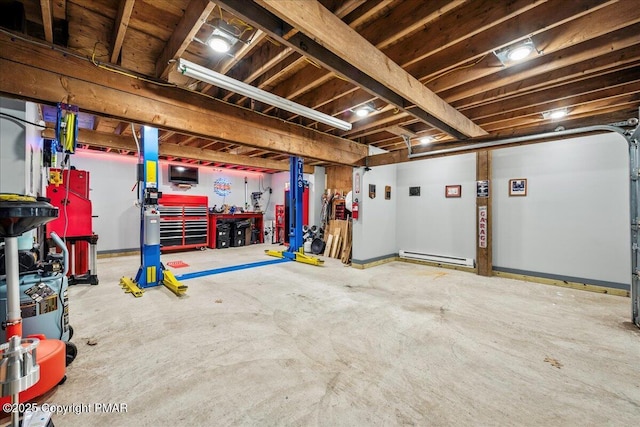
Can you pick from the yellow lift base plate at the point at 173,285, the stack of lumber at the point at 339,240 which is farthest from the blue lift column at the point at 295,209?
the yellow lift base plate at the point at 173,285

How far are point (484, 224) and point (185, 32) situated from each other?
17.5ft

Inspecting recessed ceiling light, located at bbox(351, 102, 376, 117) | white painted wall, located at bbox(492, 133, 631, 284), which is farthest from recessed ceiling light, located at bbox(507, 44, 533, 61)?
white painted wall, located at bbox(492, 133, 631, 284)

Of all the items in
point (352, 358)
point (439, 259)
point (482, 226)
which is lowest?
point (352, 358)

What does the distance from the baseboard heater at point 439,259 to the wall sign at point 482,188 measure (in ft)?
4.19

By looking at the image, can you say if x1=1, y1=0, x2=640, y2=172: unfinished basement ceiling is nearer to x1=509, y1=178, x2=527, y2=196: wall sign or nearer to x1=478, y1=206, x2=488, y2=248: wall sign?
x1=509, y1=178, x2=527, y2=196: wall sign

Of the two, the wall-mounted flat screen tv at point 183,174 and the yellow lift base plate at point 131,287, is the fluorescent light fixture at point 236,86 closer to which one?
the yellow lift base plate at point 131,287

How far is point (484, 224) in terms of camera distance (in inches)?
194

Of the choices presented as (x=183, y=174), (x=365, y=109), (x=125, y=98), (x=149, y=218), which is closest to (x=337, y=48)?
(x=365, y=109)

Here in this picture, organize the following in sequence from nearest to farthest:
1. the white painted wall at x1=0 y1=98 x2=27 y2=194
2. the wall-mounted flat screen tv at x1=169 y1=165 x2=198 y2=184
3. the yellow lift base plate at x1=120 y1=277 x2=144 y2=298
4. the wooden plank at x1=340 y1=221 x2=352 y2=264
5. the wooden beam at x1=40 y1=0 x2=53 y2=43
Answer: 1. the wooden beam at x1=40 y1=0 x2=53 y2=43
2. the white painted wall at x1=0 y1=98 x2=27 y2=194
3. the yellow lift base plate at x1=120 y1=277 x2=144 y2=298
4. the wooden plank at x1=340 y1=221 x2=352 y2=264
5. the wall-mounted flat screen tv at x1=169 y1=165 x2=198 y2=184

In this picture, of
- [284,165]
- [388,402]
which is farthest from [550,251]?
[284,165]

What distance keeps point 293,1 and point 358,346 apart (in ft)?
8.58

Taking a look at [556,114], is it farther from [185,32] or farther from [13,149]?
[13,149]

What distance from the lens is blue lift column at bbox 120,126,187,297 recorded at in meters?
3.80

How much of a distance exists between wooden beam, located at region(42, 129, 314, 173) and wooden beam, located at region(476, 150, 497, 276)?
15.2 feet
